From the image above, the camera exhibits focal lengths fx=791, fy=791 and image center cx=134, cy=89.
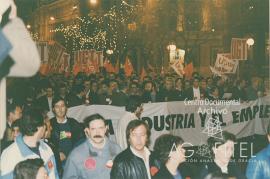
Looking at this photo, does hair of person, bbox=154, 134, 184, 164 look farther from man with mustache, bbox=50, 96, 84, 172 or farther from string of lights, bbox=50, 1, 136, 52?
string of lights, bbox=50, 1, 136, 52

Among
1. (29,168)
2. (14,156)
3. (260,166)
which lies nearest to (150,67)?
(260,166)

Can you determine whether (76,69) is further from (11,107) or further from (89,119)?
(11,107)

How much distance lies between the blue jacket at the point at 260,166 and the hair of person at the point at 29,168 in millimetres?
2252

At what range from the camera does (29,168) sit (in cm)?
775

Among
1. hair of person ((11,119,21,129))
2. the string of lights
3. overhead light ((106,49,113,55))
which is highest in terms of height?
the string of lights

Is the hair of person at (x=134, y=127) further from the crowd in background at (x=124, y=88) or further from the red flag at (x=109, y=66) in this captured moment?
the red flag at (x=109, y=66)

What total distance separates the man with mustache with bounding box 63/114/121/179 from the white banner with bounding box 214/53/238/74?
4.54 ft

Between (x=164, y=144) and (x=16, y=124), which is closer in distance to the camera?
(x=16, y=124)

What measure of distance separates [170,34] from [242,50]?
81cm

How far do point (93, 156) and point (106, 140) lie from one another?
0.74 ft

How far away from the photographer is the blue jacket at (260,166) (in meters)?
8.47

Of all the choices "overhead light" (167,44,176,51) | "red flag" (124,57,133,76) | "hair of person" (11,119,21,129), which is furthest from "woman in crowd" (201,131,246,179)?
"hair of person" (11,119,21,129)

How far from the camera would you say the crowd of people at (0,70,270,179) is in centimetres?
834

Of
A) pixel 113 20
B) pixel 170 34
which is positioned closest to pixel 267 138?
pixel 170 34
